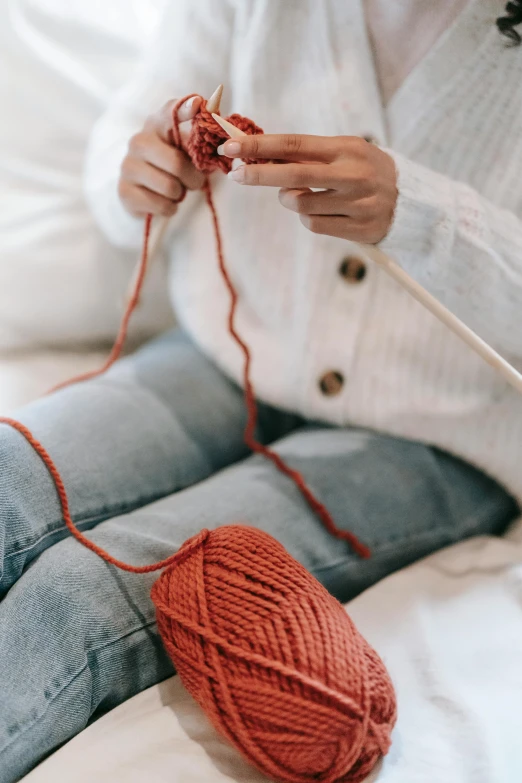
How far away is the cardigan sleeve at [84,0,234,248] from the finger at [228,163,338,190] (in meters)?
0.25

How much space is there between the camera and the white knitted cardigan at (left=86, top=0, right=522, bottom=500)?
0.56m

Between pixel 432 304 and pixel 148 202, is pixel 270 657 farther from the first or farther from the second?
pixel 148 202

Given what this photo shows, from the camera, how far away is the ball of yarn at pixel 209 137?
0.47m

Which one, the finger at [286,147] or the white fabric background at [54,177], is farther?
the white fabric background at [54,177]

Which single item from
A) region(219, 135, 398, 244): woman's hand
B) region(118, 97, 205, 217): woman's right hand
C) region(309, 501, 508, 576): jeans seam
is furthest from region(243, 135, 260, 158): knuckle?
region(309, 501, 508, 576): jeans seam

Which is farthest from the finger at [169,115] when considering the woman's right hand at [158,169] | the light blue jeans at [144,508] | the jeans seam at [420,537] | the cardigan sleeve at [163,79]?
the jeans seam at [420,537]

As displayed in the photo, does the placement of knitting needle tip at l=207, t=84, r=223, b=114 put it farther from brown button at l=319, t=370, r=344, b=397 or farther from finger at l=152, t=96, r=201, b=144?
brown button at l=319, t=370, r=344, b=397

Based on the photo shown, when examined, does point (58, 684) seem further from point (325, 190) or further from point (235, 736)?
point (325, 190)

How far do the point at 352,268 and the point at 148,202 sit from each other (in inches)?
7.8

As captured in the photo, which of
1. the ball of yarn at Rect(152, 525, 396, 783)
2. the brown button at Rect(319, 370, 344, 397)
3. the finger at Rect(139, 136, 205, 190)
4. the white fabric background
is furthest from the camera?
the white fabric background

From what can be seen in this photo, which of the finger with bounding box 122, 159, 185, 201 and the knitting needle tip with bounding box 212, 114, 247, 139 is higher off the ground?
the knitting needle tip with bounding box 212, 114, 247, 139

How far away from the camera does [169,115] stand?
0.54m

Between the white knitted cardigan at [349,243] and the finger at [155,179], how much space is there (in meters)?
0.08

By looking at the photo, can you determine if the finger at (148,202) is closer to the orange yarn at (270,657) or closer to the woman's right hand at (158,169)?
the woman's right hand at (158,169)
